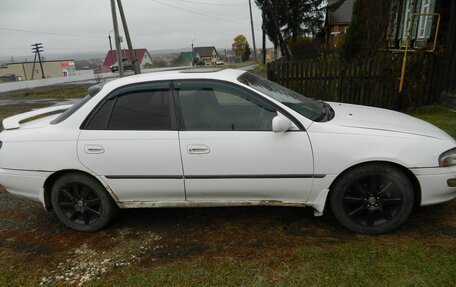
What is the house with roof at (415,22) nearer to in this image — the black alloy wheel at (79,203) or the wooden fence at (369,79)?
the wooden fence at (369,79)

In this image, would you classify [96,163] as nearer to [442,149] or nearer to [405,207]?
[405,207]

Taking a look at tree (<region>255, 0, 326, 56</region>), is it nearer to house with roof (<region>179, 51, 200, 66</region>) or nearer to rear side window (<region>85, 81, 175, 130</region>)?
rear side window (<region>85, 81, 175, 130</region>)

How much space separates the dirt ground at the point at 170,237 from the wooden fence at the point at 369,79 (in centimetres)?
493

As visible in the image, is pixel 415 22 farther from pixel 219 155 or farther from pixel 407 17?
pixel 219 155

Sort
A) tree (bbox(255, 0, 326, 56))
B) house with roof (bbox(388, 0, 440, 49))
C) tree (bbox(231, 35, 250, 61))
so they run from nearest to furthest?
house with roof (bbox(388, 0, 440, 49)) → tree (bbox(255, 0, 326, 56)) → tree (bbox(231, 35, 250, 61))

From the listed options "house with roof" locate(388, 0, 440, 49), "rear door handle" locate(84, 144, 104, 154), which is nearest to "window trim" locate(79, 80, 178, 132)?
"rear door handle" locate(84, 144, 104, 154)

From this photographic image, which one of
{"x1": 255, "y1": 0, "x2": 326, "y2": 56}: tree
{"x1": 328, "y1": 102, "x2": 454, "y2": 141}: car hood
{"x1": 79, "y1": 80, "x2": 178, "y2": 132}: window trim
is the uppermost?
{"x1": 255, "y1": 0, "x2": 326, "y2": 56}: tree

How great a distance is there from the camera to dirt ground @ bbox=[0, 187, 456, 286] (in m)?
2.88

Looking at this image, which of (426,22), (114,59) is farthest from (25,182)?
(114,59)

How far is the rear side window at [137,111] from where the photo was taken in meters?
3.08

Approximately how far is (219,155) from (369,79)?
6197 millimetres

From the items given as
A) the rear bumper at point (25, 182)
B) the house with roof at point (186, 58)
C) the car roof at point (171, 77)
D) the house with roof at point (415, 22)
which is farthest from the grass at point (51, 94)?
the house with roof at point (186, 58)

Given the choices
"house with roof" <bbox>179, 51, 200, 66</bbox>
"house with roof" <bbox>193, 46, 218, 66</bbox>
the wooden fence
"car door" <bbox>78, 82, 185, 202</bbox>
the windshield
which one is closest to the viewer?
"car door" <bbox>78, 82, 185, 202</bbox>

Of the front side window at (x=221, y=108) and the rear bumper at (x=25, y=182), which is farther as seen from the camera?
the rear bumper at (x=25, y=182)
